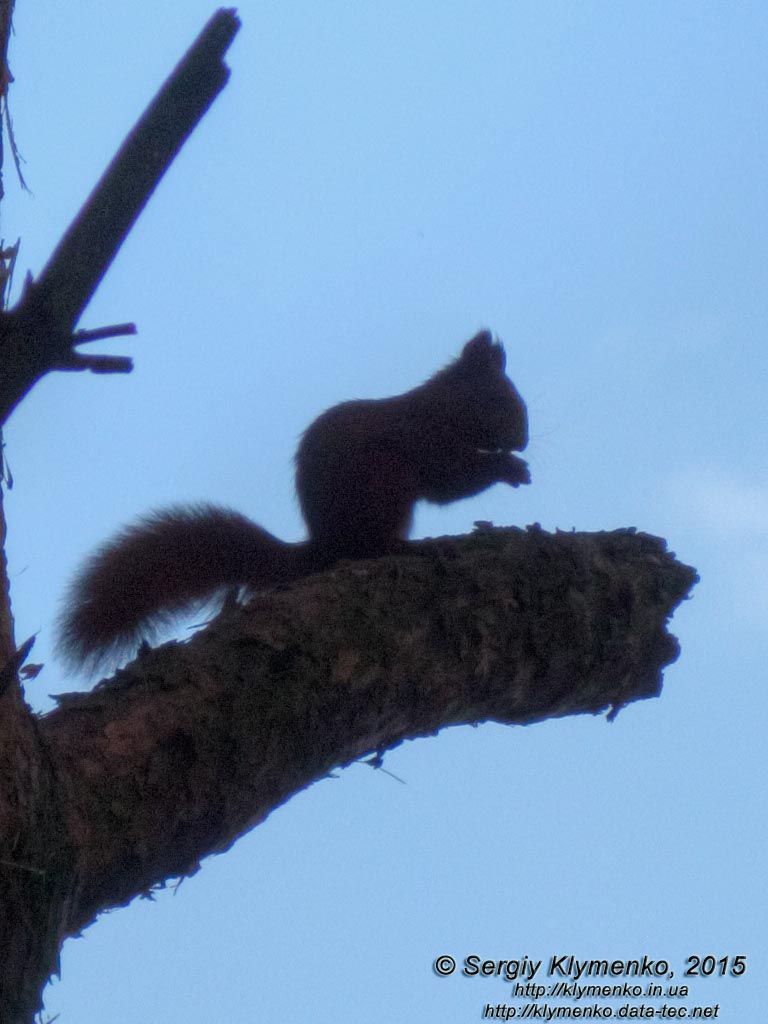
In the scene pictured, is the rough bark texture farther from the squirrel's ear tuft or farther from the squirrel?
the squirrel's ear tuft

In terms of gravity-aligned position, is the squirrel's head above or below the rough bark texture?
above

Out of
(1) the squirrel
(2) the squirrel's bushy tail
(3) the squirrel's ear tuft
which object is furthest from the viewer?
(3) the squirrel's ear tuft

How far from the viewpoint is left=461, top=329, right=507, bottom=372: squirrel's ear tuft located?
4914mm

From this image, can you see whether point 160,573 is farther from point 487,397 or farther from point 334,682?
point 487,397

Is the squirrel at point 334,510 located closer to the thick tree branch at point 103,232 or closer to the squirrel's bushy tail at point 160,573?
the squirrel's bushy tail at point 160,573

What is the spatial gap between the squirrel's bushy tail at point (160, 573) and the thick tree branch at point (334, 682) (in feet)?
1.84

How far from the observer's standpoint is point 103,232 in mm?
1931

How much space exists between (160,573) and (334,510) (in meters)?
0.75

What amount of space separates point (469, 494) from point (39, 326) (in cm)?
281

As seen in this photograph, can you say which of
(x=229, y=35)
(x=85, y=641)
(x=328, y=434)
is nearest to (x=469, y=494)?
(x=328, y=434)

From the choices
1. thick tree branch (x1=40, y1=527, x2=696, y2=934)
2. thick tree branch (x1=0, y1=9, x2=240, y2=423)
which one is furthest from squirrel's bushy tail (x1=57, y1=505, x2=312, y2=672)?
thick tree branch (x1=0, y1=9, x2=240, y2=423)

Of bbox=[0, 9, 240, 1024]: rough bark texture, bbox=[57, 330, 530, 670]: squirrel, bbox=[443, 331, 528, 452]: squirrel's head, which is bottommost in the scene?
bbox=[0, 9, 240, 1024]: rough bark texture

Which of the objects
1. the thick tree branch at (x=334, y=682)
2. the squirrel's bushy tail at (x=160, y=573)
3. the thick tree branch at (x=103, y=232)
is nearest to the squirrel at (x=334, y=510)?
the squirrel's bushy tail at (x=160, y=573)

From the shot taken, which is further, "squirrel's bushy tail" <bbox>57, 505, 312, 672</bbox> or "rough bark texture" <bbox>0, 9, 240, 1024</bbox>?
"squirrel's bushy tail" <bbox>57, 505, 312, 672</bbox>
